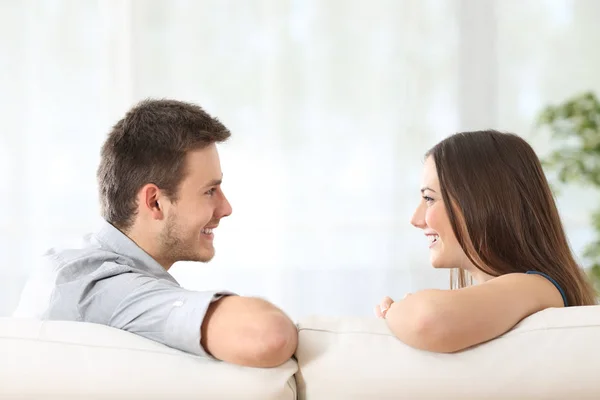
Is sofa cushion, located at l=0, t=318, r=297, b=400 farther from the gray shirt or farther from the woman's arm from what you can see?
the woman's arm

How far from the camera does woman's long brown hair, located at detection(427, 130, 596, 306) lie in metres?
1.68

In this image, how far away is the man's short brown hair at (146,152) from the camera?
1891 mm

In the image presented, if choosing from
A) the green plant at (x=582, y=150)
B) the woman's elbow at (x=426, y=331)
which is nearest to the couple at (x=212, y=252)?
the woman's elbow at (x=426, y=331)

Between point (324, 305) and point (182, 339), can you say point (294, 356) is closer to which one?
point (182, 339)

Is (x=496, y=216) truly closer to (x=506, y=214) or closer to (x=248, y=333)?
(x=506, y=214)

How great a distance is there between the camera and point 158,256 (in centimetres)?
189

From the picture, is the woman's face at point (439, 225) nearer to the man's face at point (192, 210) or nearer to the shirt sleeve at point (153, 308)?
the man's face at point (192, 210)

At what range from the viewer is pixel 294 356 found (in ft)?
4.05

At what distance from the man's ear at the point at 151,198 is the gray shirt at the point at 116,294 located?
5.5 inches

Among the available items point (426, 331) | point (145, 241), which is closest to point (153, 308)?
point (426, 331)

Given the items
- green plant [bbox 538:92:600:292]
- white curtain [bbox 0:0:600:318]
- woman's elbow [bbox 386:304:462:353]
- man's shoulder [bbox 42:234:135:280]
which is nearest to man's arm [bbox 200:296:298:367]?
woman's elbow [bbox 386:304:462:353]

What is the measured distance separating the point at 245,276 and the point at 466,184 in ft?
8.83

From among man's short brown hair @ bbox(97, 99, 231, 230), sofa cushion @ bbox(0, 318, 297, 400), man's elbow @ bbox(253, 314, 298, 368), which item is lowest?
sofa cushion @ bbox(0, 318, 297, 400)

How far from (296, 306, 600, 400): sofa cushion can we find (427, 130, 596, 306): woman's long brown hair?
1.57 feet
